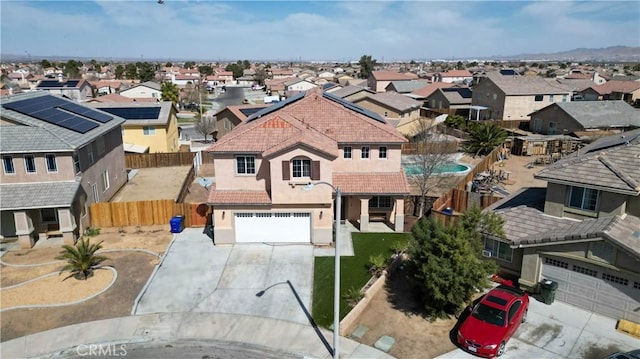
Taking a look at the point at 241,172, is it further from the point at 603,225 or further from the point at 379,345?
the point at 603,225

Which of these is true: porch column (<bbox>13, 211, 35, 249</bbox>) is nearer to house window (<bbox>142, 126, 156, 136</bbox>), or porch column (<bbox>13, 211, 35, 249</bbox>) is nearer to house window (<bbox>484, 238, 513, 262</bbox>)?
house window (<bbox>142, 126, 156, 136</bbox>)

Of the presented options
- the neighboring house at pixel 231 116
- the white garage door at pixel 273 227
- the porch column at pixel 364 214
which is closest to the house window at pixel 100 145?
the white garage door at pixel 273 227

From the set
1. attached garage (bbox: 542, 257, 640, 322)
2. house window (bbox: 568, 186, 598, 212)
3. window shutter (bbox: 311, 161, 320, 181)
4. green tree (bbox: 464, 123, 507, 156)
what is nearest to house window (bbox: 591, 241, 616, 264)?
attached garage (bbox: 542, 257, 640, 322)

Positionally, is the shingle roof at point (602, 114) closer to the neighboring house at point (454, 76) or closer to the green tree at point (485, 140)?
the green tree at point (485, 140)

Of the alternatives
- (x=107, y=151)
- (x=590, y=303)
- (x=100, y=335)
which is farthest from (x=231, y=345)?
(x=107, y=151)

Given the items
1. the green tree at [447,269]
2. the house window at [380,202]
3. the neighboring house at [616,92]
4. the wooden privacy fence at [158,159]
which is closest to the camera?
the green tree at [447,269]

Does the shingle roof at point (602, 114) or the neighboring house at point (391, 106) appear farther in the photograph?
the neighboring house at point (391, 106)

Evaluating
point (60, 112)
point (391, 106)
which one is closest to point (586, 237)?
point (60, 112)

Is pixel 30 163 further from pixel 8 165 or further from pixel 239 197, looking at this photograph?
pixel 239 197
